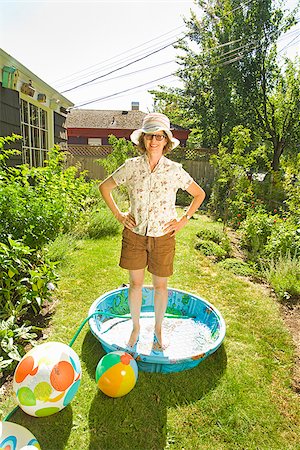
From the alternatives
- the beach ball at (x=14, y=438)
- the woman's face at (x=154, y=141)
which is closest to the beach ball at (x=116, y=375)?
the beach ball at (x=14, y=438)

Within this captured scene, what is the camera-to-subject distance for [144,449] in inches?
68.0

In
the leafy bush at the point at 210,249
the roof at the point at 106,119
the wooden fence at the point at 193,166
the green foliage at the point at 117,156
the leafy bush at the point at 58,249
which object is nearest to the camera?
the leafy bush at the point at 58,249

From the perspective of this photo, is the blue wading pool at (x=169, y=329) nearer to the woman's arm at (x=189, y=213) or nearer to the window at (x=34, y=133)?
the woman's arm at (x=189, y=213)

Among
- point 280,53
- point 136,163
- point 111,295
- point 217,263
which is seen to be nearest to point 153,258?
point 136,163

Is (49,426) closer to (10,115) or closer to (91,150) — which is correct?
(10,115)

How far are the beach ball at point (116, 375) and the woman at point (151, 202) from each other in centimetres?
40

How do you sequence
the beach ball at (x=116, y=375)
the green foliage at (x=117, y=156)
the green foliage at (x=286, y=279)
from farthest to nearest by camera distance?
1. the green foliage at (x=117, y=156)
2. the green foliage at (x=286, y=279)
3. the beach ball at (x=116, y=375)

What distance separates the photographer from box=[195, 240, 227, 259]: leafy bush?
4.96 meters

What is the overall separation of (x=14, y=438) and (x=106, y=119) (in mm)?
24417

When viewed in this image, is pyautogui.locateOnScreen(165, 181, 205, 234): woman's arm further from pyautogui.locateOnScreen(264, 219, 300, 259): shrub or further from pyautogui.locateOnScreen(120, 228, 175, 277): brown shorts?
pyautogui.locateOnScreen(264, 219, 300, 259): shrub

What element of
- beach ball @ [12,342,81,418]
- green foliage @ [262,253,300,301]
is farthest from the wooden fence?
beach ball @ [12,342,81,418]

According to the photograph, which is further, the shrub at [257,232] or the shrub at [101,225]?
the shrub at [101,225]

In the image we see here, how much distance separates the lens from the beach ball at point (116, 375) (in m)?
1.99

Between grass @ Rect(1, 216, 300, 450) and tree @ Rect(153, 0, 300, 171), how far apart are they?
35.4ft
